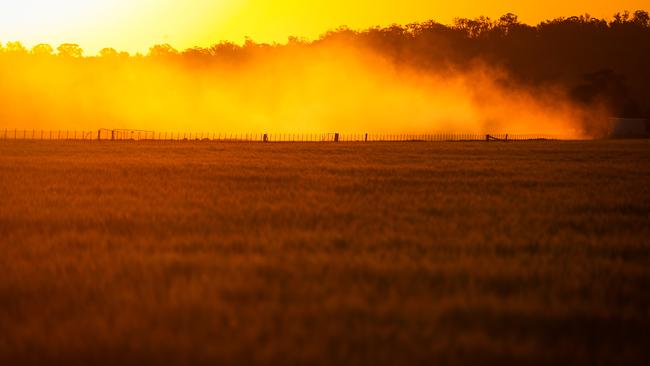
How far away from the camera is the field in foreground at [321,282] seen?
4.61m

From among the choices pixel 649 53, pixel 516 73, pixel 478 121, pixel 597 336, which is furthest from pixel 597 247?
pixel 649 53

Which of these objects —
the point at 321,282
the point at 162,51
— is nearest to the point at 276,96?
the point at 162,51

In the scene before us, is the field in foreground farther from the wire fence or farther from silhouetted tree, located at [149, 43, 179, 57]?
silhouetted tree, located at [149, 43, 179, 57]

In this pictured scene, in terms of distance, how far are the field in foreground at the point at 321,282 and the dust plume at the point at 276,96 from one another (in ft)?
310

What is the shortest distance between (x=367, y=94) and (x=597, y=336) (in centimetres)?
13786

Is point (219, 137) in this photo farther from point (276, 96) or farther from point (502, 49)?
point (502, 49)

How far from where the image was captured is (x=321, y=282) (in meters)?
6.21

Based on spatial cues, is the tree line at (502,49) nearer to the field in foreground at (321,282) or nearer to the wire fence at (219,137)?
the wire fence at (219,137)

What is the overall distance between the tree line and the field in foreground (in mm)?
121390

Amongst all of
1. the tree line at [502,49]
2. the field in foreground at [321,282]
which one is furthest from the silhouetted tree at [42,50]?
the field in foreground at [321,282]

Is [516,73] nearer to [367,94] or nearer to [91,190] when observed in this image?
[367,94]

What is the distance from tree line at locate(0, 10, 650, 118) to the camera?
472ft

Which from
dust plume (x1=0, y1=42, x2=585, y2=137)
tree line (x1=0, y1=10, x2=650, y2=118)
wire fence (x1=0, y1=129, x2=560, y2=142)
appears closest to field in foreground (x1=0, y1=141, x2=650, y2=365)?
wire fence (x1=0, y1=129, x2=560, y2=142)

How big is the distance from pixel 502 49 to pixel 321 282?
166623mm
